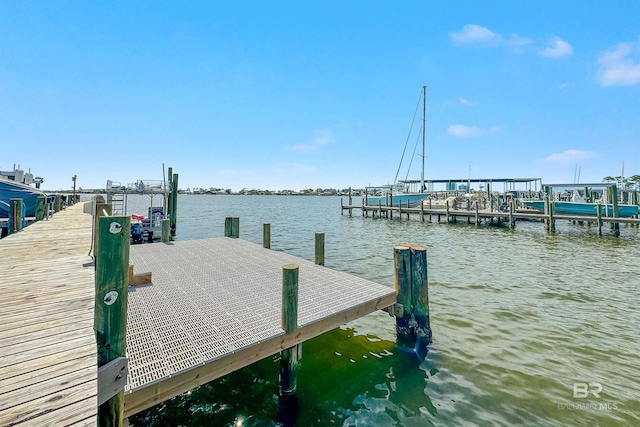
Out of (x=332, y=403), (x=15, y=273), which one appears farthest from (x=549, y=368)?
(x=15, y=273)

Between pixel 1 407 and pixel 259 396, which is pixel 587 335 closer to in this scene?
pixel 259 396

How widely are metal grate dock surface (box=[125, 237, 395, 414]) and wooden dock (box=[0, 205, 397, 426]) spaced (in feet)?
0.06

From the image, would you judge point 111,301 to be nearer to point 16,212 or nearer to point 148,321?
point 148,321

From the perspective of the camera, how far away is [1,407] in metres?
1.67

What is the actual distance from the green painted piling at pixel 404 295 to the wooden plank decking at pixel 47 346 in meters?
4.97

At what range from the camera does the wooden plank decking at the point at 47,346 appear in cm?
172

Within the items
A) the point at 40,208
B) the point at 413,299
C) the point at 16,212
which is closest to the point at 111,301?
the point at 413,299

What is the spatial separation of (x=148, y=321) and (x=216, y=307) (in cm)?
102

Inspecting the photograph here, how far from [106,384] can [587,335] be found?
858 centimetres

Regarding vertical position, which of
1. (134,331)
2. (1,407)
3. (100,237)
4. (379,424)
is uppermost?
(100,237)

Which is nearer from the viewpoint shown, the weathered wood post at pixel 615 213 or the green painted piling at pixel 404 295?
the green painted piling at pixel 404 295

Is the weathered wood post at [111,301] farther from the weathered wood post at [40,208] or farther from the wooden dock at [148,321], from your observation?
the weathered wood post at [40,208]

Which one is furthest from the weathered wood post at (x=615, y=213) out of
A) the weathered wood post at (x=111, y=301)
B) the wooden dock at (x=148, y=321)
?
the weathered wood post at (x=111, y=301)

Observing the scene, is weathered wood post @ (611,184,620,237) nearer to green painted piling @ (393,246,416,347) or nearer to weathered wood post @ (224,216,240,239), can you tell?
green painted piling @ (393,246,416,347)
